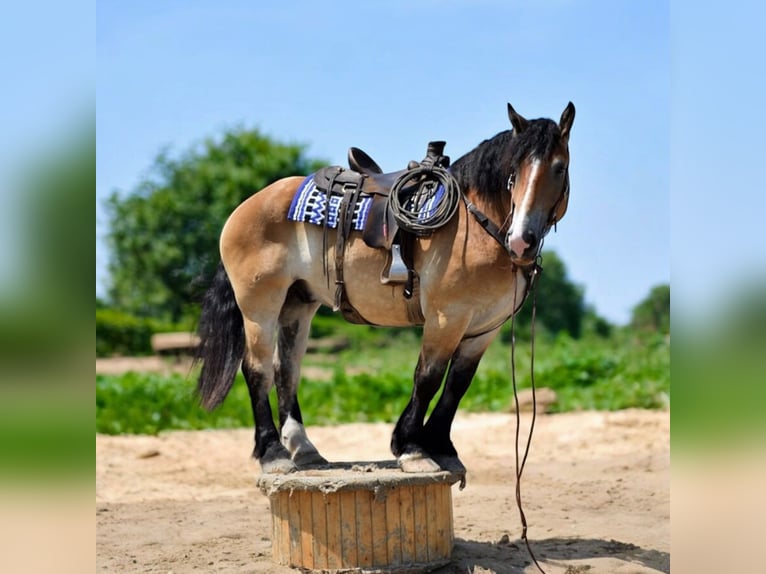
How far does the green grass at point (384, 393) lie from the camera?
1127 centimetres

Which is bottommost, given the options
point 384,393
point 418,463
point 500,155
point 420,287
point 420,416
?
point 384,393

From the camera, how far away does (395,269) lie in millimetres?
4812

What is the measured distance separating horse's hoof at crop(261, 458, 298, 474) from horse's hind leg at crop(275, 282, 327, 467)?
1.22 feet

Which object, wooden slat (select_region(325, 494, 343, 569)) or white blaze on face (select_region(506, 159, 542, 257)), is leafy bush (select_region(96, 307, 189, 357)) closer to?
wooden slat (select_region(325, 494, 343, 569))

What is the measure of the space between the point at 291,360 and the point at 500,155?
1918 mm

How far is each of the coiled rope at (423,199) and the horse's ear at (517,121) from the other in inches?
18.9

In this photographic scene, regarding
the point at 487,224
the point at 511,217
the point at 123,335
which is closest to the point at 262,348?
the point at 487,224

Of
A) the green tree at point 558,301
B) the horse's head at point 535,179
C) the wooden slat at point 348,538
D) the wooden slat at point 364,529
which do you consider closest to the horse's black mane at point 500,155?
the horse's head at point 535,179

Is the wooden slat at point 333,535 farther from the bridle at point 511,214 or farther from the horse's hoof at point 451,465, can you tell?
the bridle at point 511,214

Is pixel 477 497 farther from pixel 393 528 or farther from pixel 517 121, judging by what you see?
pixel 517 121

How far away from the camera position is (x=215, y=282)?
228 inches

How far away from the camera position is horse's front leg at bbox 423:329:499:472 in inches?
200
